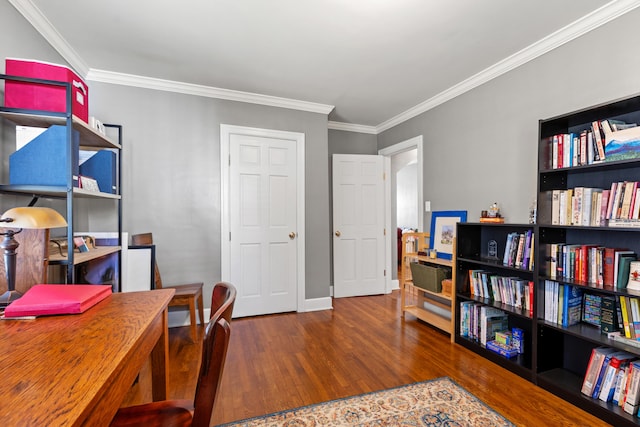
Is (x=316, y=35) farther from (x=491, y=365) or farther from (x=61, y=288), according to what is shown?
(x=491, y=365)

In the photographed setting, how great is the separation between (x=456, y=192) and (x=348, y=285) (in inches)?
75.7

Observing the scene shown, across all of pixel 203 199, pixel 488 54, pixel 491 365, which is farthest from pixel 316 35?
pixel 491 365

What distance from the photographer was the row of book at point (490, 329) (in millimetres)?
2293

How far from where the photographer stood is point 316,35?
2225 millimetres

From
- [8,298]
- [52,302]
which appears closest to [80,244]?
[8,298]

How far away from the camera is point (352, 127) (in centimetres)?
441

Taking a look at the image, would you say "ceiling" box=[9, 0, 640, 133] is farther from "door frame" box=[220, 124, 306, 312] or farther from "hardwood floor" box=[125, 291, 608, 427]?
"hardwood floor" box=[125, 291, 608, 427]

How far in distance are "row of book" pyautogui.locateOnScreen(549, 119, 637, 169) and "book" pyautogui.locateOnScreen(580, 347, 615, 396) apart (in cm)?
116

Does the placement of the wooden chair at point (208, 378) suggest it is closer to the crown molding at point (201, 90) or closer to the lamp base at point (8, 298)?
the lamp base at point (8, 298)

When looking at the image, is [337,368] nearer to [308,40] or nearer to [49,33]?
[308,40]

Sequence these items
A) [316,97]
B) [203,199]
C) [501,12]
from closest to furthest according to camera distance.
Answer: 1. [501,12]
2. [203,199]
3. [316,97]

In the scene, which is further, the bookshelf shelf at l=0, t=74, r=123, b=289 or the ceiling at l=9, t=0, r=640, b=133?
the ceiling at l=9, t=0, r=640, b=133

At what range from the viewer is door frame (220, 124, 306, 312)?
3.23m

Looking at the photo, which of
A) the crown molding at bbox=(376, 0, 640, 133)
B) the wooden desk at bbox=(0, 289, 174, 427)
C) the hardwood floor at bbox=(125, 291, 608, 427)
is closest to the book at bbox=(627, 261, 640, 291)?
the hardwood floor at bbox=(125, 291, 608, 427)
